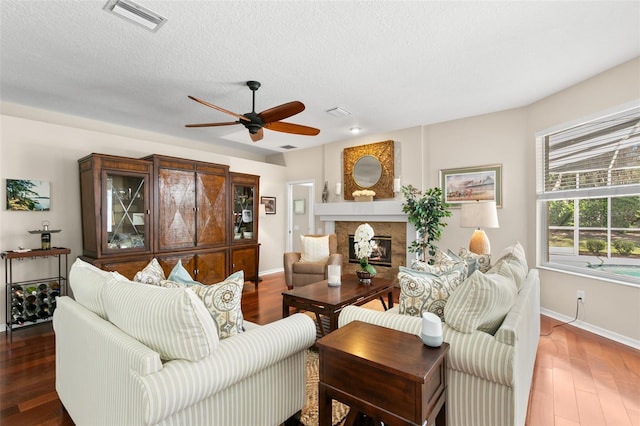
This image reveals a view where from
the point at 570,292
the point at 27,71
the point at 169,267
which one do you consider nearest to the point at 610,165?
the point at 570,292

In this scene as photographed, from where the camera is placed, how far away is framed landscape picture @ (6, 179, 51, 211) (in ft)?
11.3

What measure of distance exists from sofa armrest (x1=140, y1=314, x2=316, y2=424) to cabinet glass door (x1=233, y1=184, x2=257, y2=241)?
373 centimetres

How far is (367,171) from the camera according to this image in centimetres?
542

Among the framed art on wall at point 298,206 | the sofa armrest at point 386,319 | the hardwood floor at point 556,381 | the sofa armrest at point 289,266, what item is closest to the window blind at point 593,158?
the hardwood floor at point 556,381

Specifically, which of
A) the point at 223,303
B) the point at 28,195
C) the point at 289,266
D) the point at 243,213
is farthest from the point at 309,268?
the point at 28,195

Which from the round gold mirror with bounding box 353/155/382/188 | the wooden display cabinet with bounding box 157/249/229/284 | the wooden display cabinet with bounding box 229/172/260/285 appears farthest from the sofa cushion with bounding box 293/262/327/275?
the round gold mirror with bounding box 353/155/382/188

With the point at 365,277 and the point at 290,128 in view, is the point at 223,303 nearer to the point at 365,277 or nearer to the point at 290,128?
the point at 365,277

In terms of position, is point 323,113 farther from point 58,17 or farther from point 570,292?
point 570,292

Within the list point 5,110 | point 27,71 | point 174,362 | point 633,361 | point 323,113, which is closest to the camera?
point 174,362

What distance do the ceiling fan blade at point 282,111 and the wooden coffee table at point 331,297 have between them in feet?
5.58

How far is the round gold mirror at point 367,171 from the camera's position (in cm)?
530

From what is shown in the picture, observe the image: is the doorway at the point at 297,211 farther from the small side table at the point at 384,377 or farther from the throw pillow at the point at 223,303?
the small side table at the point at 384,377

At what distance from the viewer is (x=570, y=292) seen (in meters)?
3.43

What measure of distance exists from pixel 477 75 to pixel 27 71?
173 inches
